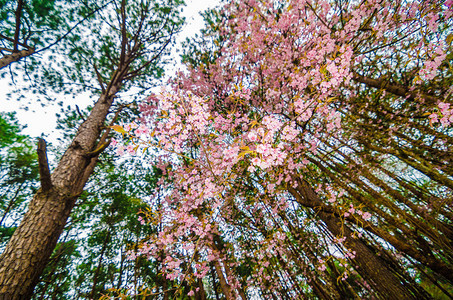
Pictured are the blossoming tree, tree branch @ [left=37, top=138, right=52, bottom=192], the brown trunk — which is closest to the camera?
tree branch @ [left=37, top=138, right=52, bottom=192]

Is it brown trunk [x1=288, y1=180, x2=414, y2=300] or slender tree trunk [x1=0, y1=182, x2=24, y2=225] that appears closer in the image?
brown trunk [x1=288, y1=180, x2=414, y2=300]

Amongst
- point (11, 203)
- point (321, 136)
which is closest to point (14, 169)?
point (11, 203)

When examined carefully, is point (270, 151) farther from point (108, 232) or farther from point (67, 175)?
point (108, 232)

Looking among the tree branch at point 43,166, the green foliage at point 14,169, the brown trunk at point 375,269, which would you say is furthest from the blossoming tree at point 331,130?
the green foliage at point 14,169

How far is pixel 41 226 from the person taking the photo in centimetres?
166

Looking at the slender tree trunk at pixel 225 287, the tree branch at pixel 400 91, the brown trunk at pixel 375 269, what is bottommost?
the brown trunk at pixel 375 269

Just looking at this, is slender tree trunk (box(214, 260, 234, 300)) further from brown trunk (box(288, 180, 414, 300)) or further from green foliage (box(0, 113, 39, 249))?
green foliage (box(0, 113, 39, 249))

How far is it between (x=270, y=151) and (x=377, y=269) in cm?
295

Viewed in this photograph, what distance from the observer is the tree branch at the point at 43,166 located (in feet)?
5.20

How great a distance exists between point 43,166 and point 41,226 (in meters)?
0.62

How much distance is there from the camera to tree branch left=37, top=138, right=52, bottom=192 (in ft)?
5.20

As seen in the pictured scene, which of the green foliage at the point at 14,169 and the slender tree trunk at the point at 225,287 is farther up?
the green foliage at the point at 14,169

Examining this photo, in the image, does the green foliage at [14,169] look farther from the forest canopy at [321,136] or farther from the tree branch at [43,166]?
the tree branch at [43,166]

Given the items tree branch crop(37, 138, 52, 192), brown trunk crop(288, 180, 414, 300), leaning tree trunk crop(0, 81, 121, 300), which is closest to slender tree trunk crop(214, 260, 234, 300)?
brown trunk crop(288, 180, 414, 300)
